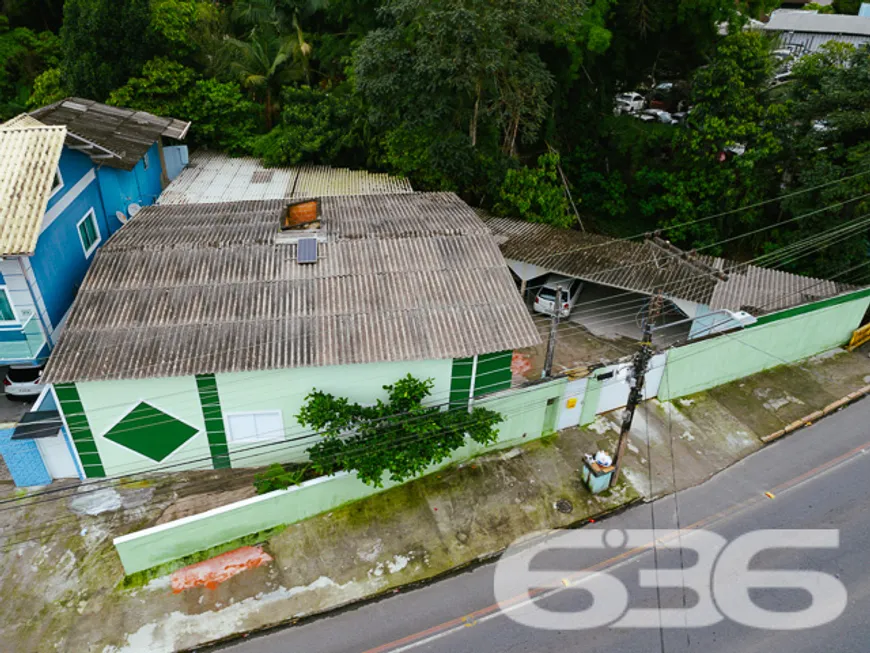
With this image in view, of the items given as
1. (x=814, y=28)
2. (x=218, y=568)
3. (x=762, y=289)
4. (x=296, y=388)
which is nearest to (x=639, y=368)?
(x=296, y=388)

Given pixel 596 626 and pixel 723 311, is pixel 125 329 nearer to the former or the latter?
pixel 596 626

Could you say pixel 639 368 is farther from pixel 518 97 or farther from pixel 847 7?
pixel 847 7

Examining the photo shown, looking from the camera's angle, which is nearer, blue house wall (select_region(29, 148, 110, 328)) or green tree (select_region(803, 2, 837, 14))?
blue house wall (select_region(29, 148, 110, 328))

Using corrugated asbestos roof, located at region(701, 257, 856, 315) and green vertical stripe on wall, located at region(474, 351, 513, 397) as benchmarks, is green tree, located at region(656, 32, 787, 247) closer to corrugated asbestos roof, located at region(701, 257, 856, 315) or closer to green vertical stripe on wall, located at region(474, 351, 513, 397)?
corrugated asbestos roof, located at region(701, 257, 856, 315)

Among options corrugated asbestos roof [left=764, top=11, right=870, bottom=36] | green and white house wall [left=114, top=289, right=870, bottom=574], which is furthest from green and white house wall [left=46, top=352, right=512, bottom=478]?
corrugated asbestos roof [left=764, top=11, right=870, bottom=36]

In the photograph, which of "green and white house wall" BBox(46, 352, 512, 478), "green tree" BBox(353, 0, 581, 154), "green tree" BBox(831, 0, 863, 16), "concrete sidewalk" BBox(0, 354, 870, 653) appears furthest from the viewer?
"green tree" BBox(831, 0, 863, 16)

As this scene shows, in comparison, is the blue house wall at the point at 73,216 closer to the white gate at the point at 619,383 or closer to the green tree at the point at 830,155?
the white gate at the point at 619,383
